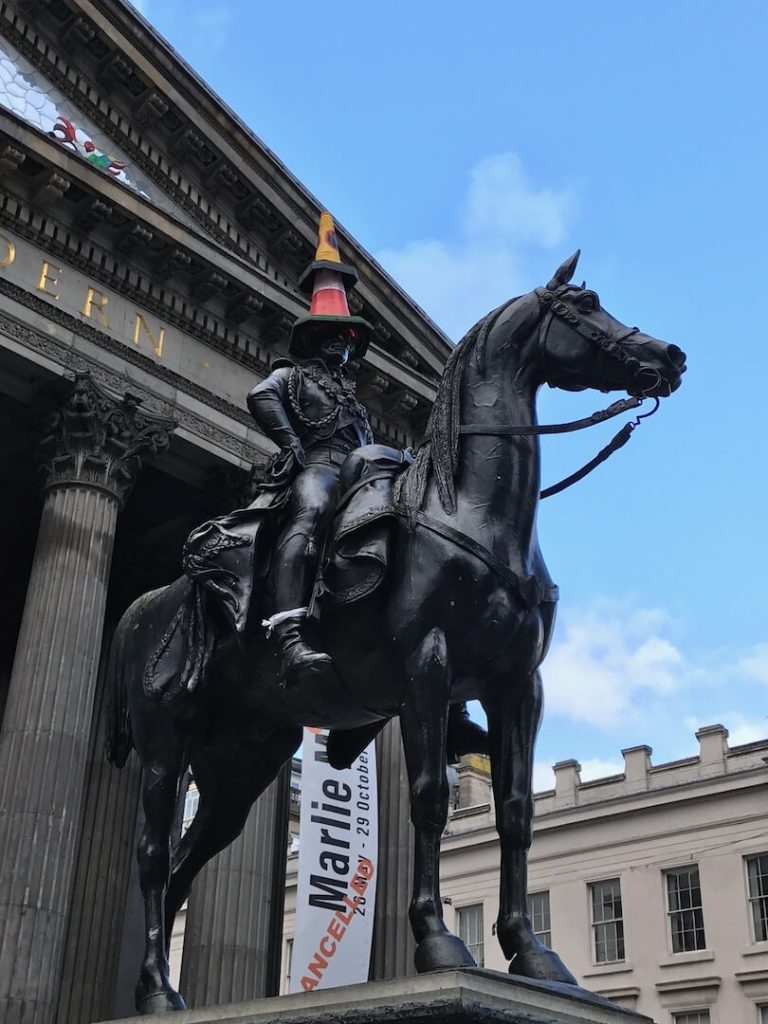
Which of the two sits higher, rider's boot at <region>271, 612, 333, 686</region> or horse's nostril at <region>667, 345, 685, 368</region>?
horse's nostril at <region>667, 345, 685, 368</region>

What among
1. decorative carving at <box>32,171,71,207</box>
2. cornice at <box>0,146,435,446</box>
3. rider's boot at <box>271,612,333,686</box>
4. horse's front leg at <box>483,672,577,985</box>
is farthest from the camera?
cornice at <box>0,146,435,446</box>

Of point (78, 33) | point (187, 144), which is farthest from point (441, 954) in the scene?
point (78, 33)

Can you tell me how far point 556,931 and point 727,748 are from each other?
290 inches

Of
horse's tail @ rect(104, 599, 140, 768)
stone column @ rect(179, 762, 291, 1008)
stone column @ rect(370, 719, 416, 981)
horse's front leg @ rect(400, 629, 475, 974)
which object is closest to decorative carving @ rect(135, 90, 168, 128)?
stone column @ rect(370, 719, 416, 981)

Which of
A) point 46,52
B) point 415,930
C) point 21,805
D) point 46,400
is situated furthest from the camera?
point 46,52

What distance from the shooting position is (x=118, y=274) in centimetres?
1872

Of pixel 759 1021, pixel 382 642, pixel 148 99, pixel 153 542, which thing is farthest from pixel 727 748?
pixel 382 642

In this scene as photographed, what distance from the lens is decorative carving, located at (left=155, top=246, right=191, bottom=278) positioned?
61.5ft

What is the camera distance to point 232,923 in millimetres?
16844

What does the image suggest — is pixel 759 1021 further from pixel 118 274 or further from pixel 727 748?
pixel 118 274

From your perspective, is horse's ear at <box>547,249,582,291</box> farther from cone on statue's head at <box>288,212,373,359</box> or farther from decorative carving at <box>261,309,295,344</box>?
decorative carving at <box>261,309,295,344</box>

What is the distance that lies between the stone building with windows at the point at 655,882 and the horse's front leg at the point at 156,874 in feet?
101

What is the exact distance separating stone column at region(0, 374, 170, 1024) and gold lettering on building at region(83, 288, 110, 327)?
138 centimetres

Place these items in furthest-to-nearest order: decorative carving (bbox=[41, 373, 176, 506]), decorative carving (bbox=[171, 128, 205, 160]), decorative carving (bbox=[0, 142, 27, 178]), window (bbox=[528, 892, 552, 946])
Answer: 1. window (bbox=[528, 892, 552, 946])
2. decorative carving (bbox=[171, 128, 205, 160])
3. decorative carving (bbox=[41, 373, 176, 506])
4. decorative carving (bbox=[0, 142, 27, 178])
